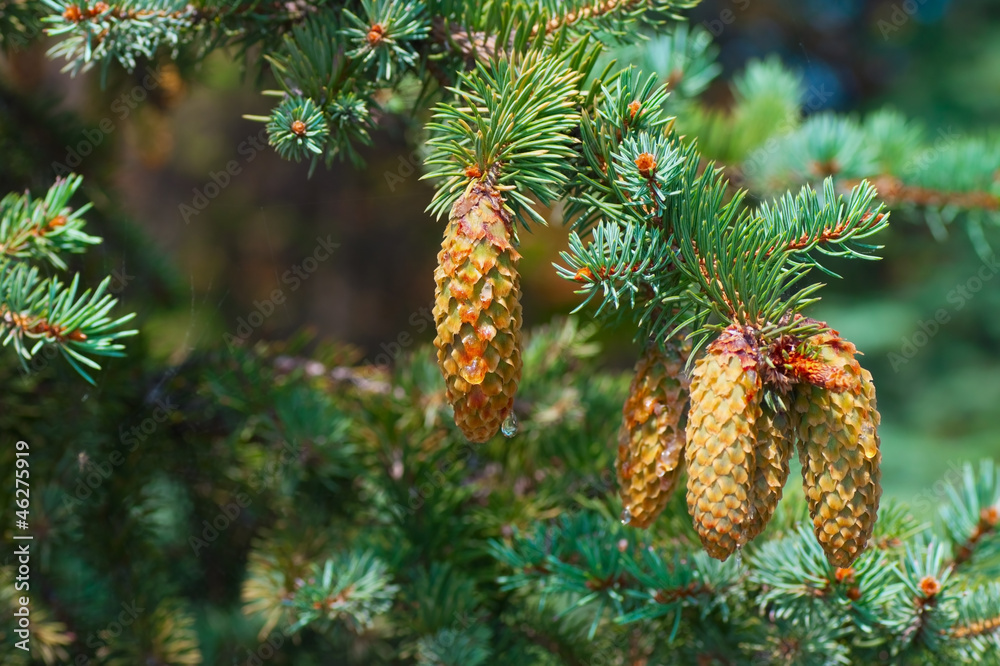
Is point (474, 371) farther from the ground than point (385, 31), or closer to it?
closer to it

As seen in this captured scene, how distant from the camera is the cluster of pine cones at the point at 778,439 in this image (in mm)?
521

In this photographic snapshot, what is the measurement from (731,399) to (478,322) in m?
0.18

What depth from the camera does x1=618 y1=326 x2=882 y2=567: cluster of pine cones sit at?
0.52 m

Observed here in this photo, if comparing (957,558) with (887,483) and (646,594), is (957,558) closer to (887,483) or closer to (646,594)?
(646,594)

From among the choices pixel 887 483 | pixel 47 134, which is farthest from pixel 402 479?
pixel 887 483

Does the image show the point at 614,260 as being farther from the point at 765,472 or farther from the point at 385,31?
the point at 385,31

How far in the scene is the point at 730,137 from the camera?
1.30 m

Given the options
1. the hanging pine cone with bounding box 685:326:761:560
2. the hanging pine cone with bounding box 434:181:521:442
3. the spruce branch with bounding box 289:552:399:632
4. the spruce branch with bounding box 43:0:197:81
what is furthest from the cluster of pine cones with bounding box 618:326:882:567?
the spruce branch with bounding box 43:0:197:81

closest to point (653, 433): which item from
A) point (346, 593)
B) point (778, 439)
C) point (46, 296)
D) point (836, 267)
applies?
point (778, 439)

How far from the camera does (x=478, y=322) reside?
54cm

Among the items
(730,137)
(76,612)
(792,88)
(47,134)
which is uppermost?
(792,88)

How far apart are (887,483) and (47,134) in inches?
126

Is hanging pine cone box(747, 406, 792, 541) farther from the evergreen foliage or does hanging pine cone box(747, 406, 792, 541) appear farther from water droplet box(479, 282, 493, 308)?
water droplet box(479, 282, 493, 308)

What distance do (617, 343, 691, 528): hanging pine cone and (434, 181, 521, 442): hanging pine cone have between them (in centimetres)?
15
